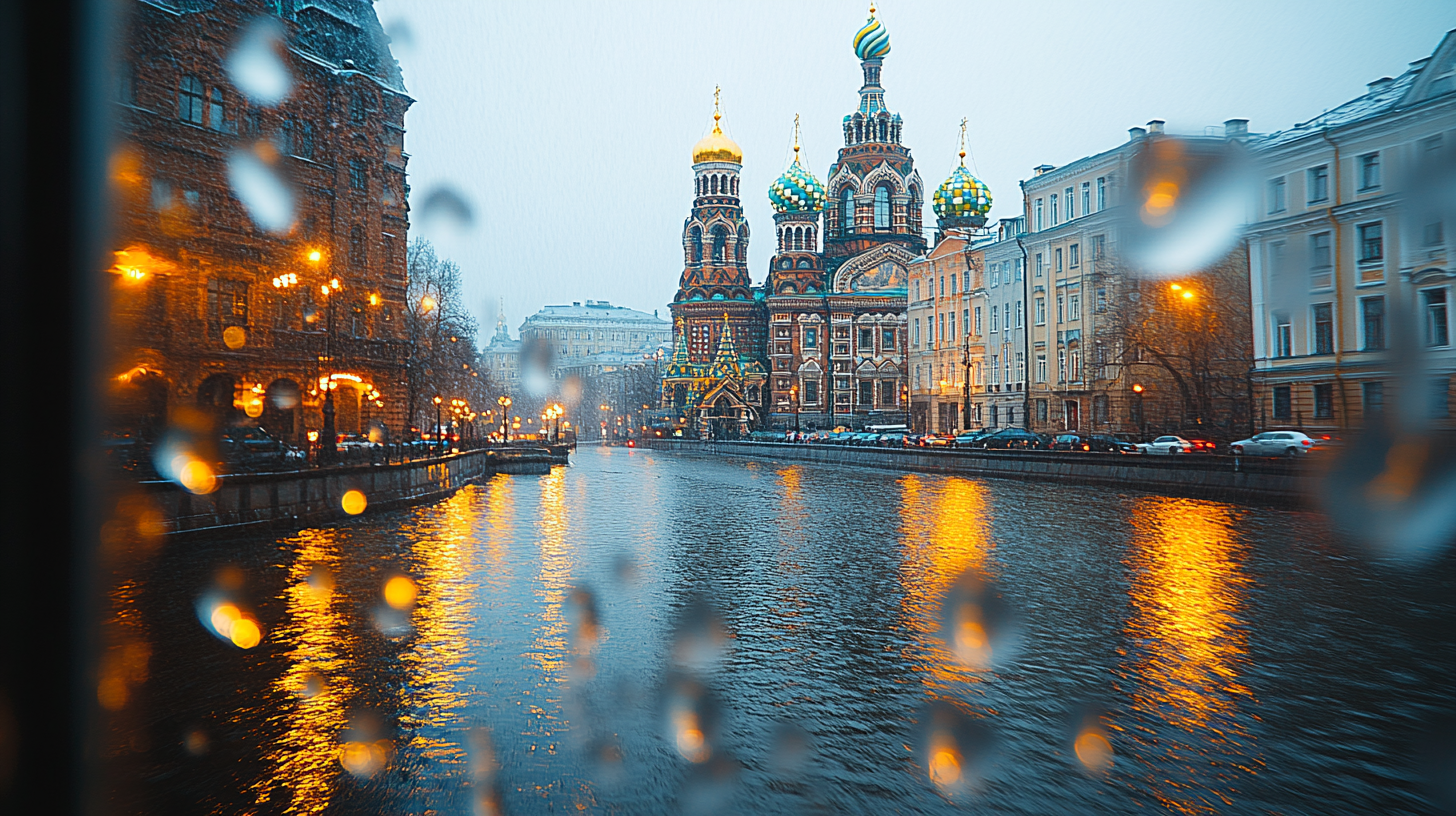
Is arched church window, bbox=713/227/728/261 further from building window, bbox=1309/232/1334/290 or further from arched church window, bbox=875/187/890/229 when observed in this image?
building window, bbox=1309/232/1334/290

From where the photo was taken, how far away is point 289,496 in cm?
1945

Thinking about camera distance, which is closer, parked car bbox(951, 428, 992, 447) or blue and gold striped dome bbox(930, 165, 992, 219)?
parked car bbox(951, 428, 992, 447)

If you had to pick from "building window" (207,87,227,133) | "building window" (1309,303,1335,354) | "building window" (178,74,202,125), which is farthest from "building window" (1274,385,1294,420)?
"building window" (178,74,202,125)

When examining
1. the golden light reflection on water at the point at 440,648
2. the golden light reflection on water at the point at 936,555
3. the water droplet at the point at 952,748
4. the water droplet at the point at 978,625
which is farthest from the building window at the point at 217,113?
the water droplet at the point at 952,748

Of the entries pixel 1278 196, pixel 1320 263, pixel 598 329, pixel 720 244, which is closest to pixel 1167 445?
pixel 1320 263

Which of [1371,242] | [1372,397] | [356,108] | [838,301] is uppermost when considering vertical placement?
[356,108]

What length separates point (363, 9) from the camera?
42750mm

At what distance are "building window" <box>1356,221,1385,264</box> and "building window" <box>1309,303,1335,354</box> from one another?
6.61ft

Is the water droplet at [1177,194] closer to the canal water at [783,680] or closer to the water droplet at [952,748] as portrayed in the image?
the canal water at [783,680]

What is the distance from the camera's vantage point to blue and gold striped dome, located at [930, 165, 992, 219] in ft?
263

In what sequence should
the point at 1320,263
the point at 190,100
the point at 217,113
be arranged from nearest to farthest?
the point at 1320,263, the point at 190,100, the point at 217,113

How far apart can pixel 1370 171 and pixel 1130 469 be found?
1011 centimetres

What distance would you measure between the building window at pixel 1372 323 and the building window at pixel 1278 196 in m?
4.90

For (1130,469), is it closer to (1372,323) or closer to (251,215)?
(1372,323)
